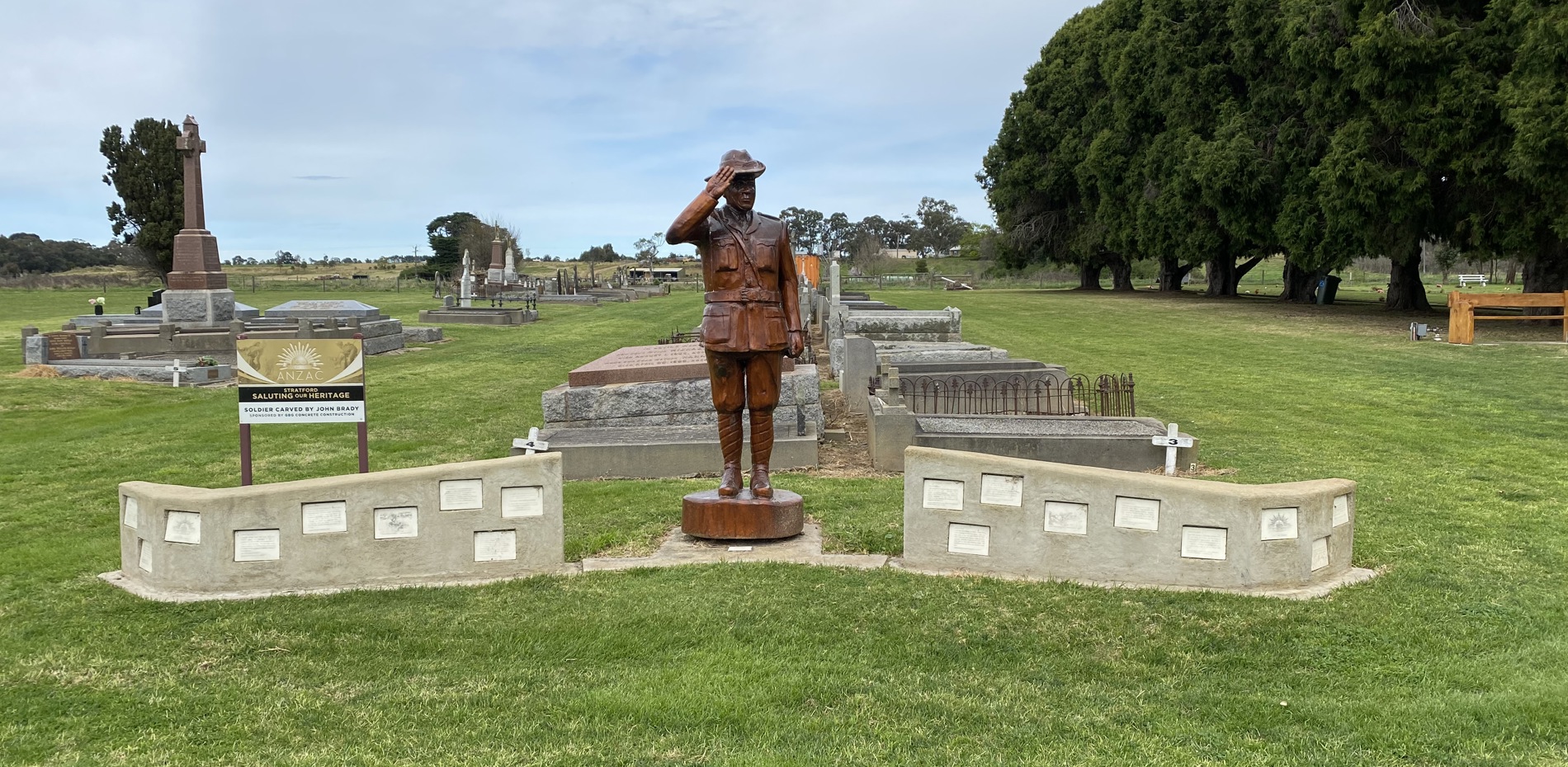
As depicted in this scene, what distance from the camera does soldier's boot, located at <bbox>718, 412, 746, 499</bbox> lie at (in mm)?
6270

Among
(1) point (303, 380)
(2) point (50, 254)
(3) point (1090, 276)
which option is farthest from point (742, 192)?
(2) point (50, 254)

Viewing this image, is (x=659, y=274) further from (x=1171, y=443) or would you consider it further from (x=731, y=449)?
(x=731, y=449)

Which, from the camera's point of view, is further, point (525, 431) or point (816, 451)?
point (525, 431)

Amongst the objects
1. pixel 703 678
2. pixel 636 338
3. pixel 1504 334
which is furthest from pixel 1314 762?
pixel 1504 334

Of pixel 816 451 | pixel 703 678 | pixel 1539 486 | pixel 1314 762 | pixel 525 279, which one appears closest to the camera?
pixel 1314 762

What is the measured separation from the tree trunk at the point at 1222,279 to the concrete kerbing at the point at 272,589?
41971 mm

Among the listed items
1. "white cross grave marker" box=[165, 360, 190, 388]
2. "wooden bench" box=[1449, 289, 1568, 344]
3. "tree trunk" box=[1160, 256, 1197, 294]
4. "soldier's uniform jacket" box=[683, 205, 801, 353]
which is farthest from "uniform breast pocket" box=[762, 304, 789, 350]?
"tree trunk" box=[1160, 256, 1197, 294]

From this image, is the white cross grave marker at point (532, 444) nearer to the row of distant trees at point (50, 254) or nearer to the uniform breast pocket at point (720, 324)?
the uniform breast pocket at point (720, 324)

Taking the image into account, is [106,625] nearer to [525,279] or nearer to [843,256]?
[525,279]

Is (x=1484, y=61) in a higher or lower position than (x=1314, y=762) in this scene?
higher

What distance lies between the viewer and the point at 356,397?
21.5 feet

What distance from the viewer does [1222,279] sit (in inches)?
1720

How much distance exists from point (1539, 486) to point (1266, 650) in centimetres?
517

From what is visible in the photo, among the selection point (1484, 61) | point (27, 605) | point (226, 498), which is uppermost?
point (1484, 61)
